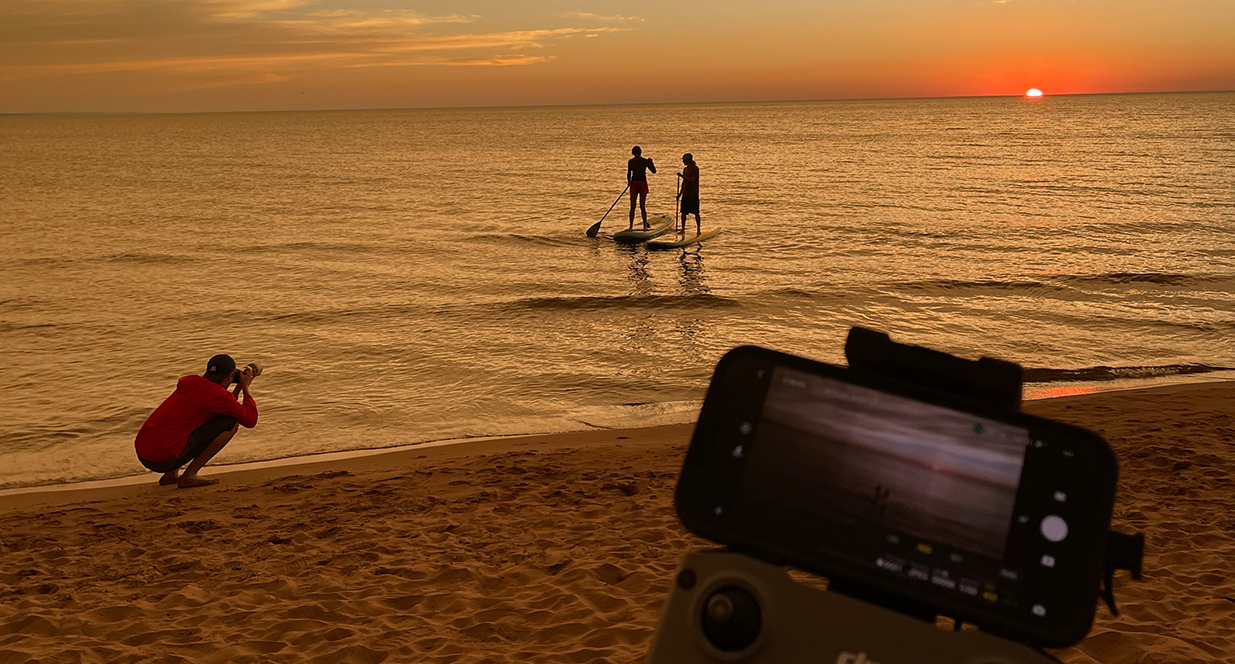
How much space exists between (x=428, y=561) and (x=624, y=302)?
1188 cm

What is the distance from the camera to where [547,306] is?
17.2 metres

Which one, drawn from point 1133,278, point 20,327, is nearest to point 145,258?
point 20,327

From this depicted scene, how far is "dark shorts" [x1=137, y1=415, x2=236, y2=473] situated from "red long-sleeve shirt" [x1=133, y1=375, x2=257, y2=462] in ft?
0.16

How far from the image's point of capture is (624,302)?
17.6 m

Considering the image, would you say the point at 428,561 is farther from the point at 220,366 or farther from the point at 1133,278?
the point at 1133,278

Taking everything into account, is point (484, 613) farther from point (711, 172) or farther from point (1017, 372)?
point (711, 172)

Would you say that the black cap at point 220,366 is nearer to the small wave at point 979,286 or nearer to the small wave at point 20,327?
the small wave at point 20,327

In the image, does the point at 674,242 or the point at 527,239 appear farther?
the point at 527,239

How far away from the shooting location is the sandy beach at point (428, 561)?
4.87 m

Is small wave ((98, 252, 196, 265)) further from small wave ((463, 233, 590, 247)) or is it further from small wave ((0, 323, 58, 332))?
small wave ((463, 233, 590, 247))

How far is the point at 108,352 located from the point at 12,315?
428 centimetres

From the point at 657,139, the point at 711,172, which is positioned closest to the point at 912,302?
the point at 711,172

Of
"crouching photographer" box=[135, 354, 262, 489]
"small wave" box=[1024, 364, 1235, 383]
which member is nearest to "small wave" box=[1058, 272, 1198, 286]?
"small wave" box=[1024, 364, 1235, 383]

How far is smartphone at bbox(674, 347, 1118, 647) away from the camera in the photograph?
106 centimetres
